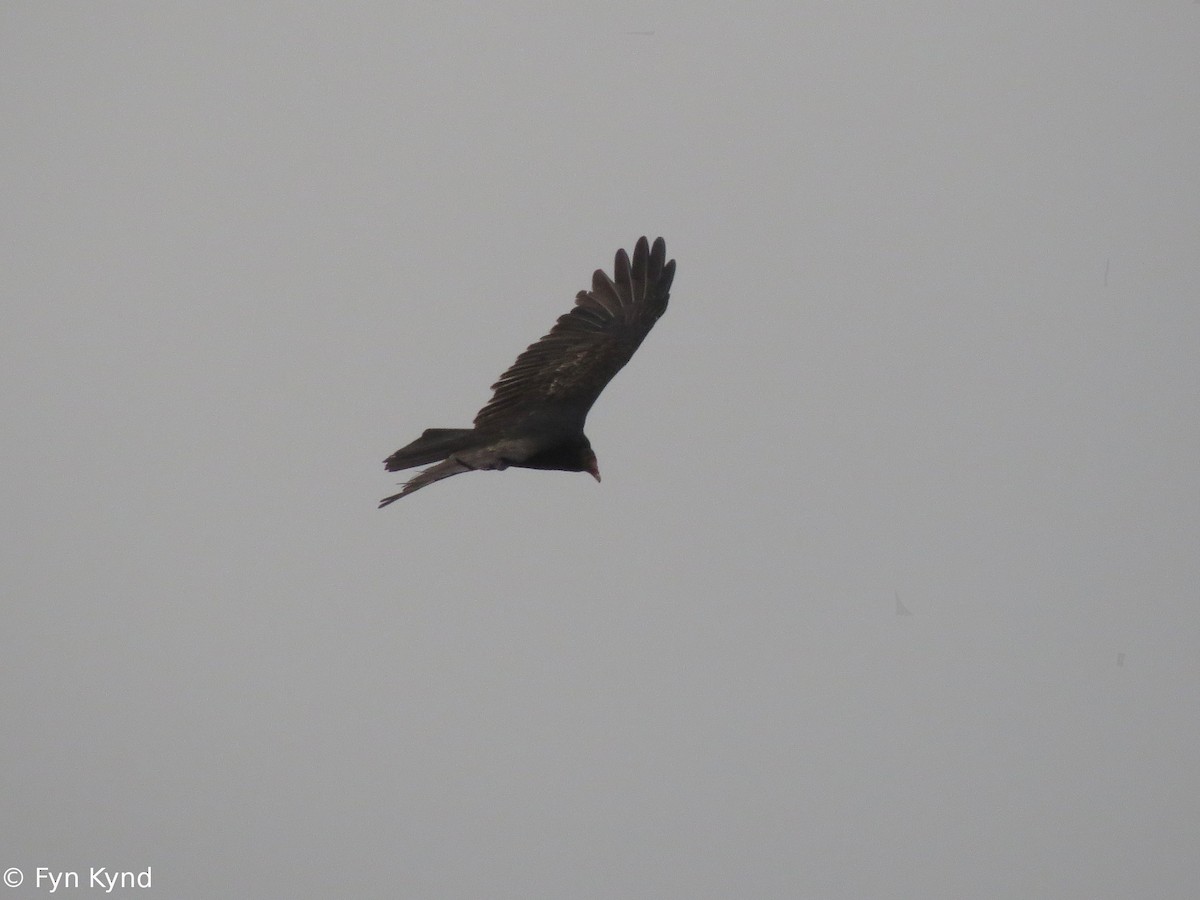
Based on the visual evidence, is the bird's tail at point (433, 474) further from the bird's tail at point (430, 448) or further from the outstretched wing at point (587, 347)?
the outstretched wing at point (587, 347)

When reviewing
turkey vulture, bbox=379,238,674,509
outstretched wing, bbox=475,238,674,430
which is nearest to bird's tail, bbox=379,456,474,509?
turkey vulture, bbox=379,238,674,509

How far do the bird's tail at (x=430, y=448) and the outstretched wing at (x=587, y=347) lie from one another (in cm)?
54

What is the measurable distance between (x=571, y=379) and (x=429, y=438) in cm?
231

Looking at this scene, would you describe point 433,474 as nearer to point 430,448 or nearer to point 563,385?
point 430,448

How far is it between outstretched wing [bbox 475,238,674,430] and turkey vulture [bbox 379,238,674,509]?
1cm

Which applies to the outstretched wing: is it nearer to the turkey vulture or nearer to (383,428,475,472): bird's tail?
the turkey vulture

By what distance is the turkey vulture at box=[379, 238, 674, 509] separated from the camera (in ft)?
74.0

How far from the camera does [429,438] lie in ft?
74.3

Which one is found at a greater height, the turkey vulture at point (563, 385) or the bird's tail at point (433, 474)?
the turkey vulture at point (563, 385)

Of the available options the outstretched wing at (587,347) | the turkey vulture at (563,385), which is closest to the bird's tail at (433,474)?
the turkey vulture at (563,385)

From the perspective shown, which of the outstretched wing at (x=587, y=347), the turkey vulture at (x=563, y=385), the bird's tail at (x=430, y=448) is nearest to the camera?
the bird's tail at (x=430, y=448)

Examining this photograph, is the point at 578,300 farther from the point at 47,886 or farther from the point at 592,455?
the point at 47,886

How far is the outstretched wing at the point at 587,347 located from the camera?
23734 mm

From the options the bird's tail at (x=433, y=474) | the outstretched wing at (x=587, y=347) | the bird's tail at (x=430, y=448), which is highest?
the outstretched wing at (x=587, y=347)
